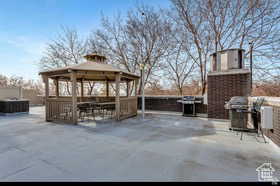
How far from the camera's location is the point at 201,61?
10609 mm

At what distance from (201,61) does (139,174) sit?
10565 mm

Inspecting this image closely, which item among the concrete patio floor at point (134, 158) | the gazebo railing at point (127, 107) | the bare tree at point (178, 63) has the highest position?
the bare tree at point (178, 63)

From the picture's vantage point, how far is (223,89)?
6.03 meters

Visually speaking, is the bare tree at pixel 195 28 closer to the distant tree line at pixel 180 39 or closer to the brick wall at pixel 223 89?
the distant tree line at pixel 180 39

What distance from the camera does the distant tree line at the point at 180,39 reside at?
354 inches

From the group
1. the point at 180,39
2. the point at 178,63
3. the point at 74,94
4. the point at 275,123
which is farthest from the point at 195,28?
the point at 74,94

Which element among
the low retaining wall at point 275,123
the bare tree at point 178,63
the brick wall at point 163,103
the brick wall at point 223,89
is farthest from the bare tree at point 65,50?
the low retaining wall at point 275,123

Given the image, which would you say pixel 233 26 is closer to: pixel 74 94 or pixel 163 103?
pixel 163 103

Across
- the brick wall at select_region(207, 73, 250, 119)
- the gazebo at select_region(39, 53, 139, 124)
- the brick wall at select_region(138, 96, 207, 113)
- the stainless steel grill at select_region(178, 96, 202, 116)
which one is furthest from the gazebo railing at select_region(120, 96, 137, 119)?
the brick wall at select_region(207, 73, 250, 119)

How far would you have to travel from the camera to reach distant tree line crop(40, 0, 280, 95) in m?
8.99

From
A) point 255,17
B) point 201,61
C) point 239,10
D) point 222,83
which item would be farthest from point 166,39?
point 222,83

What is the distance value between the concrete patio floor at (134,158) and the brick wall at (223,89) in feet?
7.84

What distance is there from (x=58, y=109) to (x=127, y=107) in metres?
3.23

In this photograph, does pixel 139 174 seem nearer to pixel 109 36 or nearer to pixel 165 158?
pixel 165 158
